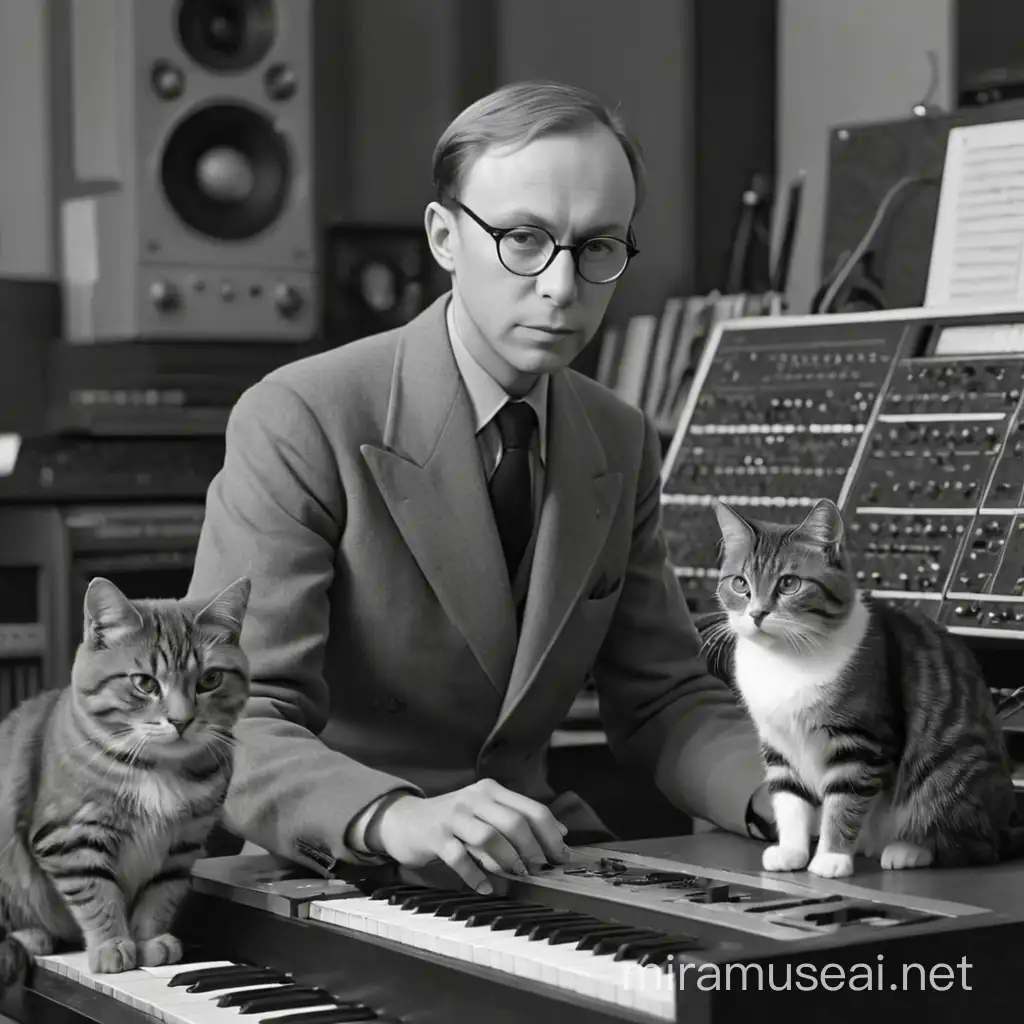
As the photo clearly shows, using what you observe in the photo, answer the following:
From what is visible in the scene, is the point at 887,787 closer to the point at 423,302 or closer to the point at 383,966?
the point at 383,966

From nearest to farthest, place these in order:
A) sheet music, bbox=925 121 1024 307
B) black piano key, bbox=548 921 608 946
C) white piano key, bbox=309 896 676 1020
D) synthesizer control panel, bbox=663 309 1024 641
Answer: white piano key, bbox=309 896 676 1020
black piano key, bbox=548 921 608 946
synthesizer control panel, bbox=663 309 1024 641
sheet music, bbox=925 121 1024 307

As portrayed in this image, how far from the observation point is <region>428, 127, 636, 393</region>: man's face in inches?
59.7

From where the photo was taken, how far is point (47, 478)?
12.7 feet

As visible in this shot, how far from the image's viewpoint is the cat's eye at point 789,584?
4.74ft

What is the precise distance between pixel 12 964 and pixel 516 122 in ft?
2.71

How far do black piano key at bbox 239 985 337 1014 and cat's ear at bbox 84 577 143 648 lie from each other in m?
0.32

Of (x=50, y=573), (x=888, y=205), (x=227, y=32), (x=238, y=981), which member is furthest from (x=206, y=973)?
(x=227, y=32)

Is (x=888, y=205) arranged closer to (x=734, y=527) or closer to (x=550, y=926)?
(x=734, y=527)

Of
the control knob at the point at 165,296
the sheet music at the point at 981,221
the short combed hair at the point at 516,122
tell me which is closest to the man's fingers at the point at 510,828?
the short combed hair at the point at 516,122

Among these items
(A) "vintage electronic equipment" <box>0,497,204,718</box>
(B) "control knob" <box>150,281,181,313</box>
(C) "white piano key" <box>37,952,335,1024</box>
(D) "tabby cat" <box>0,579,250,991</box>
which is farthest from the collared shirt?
(B) "control knob" <box>150,281,181,313</box>

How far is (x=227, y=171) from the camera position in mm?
4301

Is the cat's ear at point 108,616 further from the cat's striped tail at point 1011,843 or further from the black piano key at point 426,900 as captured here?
the cat's striped tail at point 1011,843

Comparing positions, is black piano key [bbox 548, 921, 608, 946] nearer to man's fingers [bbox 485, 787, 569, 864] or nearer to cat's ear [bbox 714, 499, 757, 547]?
man's fingers [bbox 485, 787, 569, 864]

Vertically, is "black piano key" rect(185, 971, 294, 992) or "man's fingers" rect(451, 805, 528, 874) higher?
"man's fingers" rect(451, 805, 528, 874)
